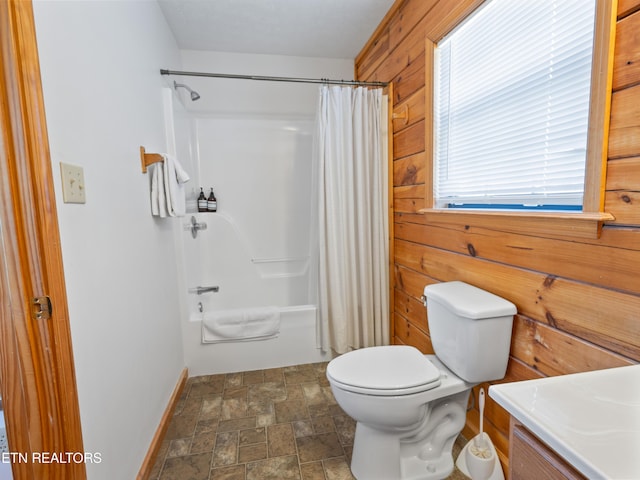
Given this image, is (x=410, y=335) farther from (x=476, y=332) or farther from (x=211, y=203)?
(x=211, y=203)

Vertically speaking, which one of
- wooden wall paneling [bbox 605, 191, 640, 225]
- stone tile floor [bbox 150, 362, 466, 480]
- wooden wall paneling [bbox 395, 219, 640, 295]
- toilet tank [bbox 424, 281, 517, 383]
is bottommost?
stone tile floor [bbox 150, 362, 466, 480]

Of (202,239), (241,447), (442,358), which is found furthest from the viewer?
(202,239)

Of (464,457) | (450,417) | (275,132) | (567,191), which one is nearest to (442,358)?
(450,417)

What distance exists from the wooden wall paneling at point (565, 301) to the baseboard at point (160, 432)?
5.31 feet

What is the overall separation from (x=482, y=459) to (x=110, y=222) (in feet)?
5.54

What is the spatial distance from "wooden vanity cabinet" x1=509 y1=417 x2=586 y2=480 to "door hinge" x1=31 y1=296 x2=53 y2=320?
3.65ft

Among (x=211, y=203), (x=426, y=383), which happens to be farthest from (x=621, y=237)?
(x=211, y=203)

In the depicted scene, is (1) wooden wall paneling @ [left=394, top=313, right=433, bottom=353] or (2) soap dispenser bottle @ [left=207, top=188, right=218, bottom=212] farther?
(2) soap dispenser bottle @ [left=207, top=188, right=218, bottom=212]

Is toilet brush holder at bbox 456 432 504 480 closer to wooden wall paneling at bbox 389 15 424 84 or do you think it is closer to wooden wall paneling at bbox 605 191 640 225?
wooden wall paneling at bbox 605 191 640 225

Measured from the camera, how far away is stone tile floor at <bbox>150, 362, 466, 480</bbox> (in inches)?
55.8

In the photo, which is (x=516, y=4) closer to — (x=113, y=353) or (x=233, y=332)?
(x=113, y=353)

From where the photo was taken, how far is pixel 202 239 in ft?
8.73

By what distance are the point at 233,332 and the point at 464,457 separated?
4.93 feet

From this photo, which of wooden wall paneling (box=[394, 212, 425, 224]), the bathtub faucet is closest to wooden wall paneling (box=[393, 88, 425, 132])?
wooden wall paneling (box=[394, 212, 425, 224])
